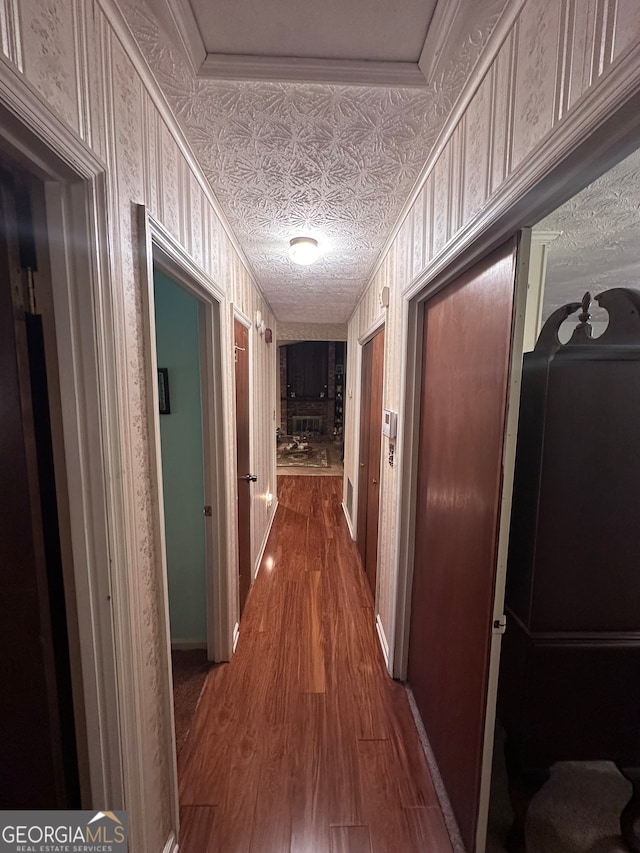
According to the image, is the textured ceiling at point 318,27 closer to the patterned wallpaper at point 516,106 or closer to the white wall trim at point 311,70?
the white wall trim at point 311,70

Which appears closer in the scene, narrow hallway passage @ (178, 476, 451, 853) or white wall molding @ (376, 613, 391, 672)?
narrow hallway passage @ (178, 476, 451, 853)

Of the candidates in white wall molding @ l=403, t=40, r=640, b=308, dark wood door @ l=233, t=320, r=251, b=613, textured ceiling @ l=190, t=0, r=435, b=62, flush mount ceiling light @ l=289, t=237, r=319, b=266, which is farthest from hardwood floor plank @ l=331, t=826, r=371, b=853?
flush mount ceiling light @ l=289, t=237, r=319, b=266

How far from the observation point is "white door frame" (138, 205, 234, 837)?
3.11 feet

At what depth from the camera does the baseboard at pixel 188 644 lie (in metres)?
2.02

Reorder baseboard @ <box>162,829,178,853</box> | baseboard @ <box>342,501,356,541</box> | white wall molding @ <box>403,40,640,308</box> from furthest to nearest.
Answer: baseboard @ <box>342,501,356,541</box>, baseboard @ <box>162,829,178,853</box>, white wall molding @ <box>403,40,640,308</box>

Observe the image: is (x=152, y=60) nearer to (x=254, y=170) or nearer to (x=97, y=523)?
(x=254, y=170)

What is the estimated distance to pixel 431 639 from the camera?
1.45 m

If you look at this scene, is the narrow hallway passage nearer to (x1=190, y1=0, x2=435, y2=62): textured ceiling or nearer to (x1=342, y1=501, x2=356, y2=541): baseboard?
(x1=342, y1=501, x2=356, y2=541): baseboard

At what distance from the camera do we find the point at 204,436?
171cm

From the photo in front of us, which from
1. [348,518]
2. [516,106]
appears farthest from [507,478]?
[348,518]

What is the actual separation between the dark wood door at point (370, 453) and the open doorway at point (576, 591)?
3.90ft

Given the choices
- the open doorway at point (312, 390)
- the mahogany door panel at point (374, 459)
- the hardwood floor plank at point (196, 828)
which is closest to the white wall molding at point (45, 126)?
the mahogany door panel at point (374, 459)

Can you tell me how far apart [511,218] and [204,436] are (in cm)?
150

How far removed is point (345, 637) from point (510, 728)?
1.03m
